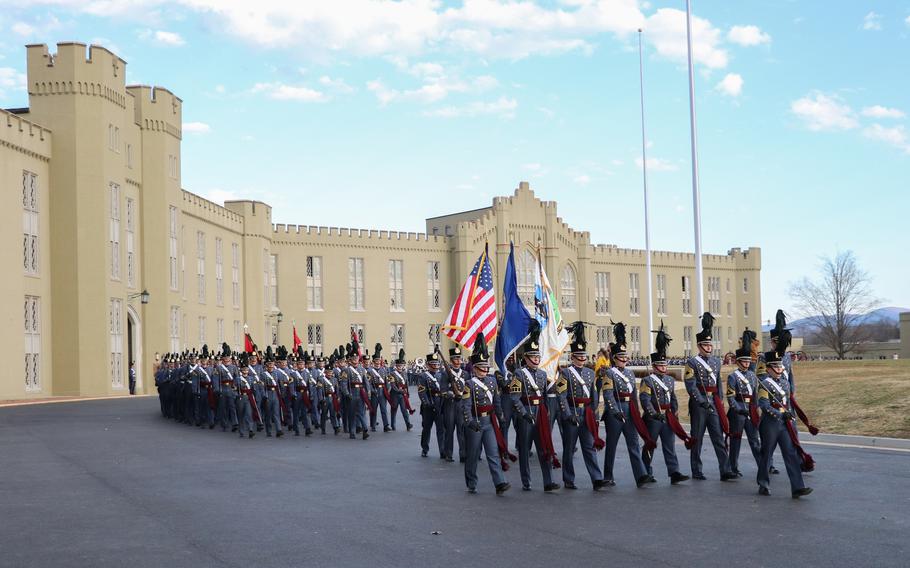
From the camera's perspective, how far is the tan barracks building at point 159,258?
137 ft

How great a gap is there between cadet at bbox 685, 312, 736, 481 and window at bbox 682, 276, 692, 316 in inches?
2917

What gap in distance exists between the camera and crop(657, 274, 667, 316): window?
85.9m

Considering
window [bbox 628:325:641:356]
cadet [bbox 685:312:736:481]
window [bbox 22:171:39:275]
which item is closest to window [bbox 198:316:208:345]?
window [bbox 22:171:39:275]

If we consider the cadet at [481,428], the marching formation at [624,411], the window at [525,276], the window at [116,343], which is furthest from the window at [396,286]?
the cadet at [481,428]

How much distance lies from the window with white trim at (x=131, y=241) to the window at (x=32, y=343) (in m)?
5.64

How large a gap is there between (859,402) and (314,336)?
49336mm

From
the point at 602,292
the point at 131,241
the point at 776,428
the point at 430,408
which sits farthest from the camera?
the point at 602,292

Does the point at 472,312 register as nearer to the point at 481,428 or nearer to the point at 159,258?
the point at 481,428

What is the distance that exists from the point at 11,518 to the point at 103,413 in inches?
802

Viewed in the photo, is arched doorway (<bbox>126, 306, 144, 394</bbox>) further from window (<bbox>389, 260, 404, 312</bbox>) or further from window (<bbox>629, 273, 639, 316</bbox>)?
window (<bbox>629, 273, 639, 316</bbox>)

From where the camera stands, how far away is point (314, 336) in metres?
70.0

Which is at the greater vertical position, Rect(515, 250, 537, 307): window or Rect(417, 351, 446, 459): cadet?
Rect(515, 250, 537, 307): window

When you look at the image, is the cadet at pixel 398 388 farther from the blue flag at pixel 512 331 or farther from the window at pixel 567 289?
the window at pixel 567 289

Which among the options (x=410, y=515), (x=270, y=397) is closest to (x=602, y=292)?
(x=270, y=397)
